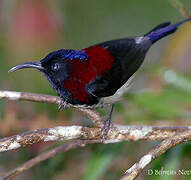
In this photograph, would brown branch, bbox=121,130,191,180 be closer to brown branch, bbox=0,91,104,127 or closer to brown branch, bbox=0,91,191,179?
brown branch, bbox=0,91,191,179

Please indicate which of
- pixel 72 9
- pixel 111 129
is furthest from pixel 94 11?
pixel 111 129

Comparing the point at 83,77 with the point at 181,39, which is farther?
the point at 181,39

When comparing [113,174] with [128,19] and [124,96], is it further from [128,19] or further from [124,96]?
[128,19]

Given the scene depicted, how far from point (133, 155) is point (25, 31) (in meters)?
1.84

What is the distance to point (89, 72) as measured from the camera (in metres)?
3.13

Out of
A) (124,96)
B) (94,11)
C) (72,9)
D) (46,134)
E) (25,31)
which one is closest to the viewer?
(46,134)

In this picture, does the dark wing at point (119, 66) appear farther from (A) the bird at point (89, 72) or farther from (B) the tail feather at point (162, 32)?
(B) the tail feather at point (162, 32)

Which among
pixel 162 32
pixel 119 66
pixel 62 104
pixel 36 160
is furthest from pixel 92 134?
pixel 162 32

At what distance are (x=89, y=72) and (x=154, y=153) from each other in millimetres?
1149

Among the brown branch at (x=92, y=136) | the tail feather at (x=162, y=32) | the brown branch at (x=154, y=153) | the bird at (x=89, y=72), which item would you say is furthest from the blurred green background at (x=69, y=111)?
the brown branch at (x=154, y=153)

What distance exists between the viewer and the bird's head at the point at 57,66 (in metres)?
2.99

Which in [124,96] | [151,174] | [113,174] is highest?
[124,96]

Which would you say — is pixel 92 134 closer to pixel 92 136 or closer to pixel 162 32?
pixel 92 136

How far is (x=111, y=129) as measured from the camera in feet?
8.16
